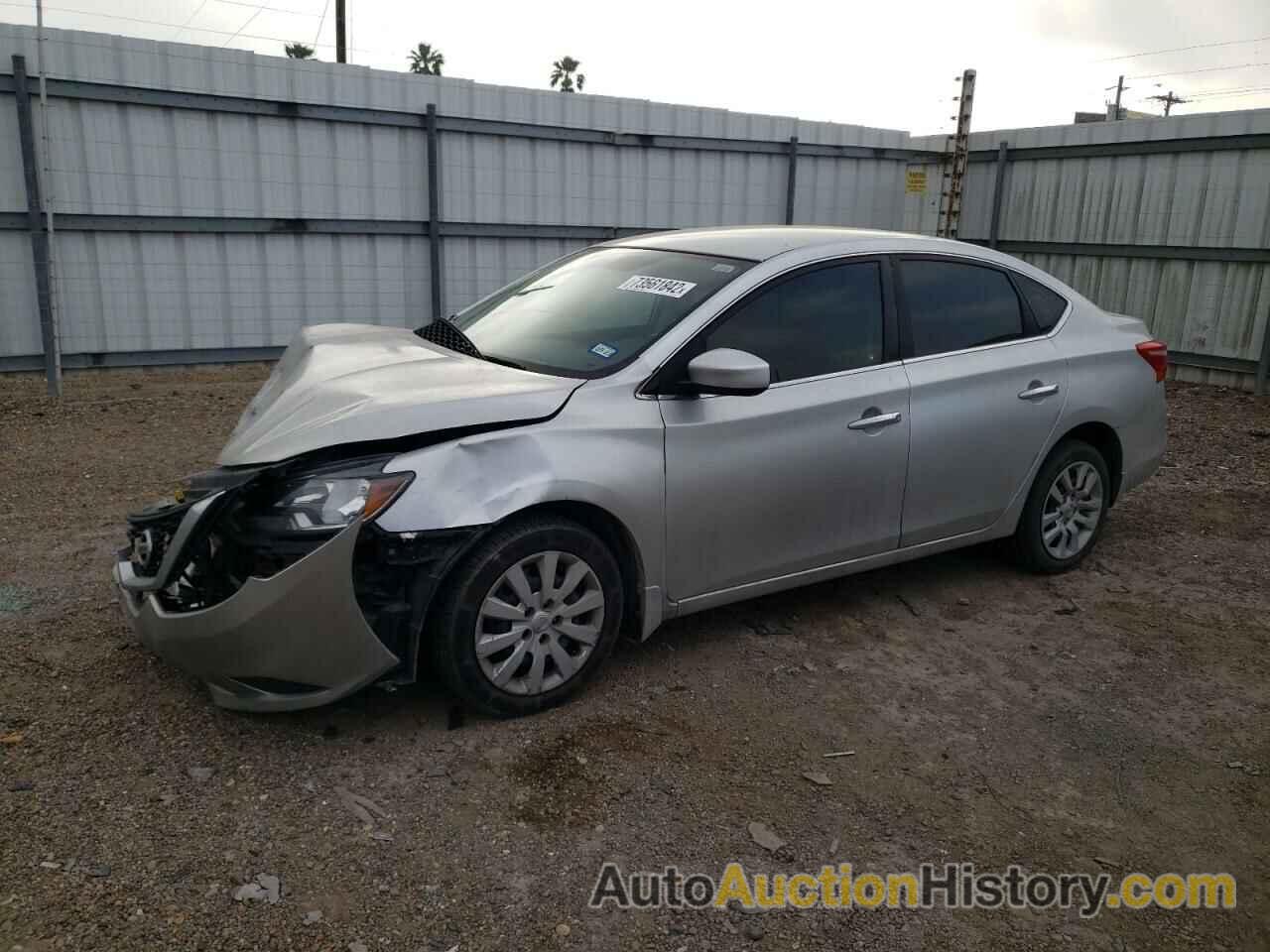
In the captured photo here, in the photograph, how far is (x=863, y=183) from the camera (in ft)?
41.8

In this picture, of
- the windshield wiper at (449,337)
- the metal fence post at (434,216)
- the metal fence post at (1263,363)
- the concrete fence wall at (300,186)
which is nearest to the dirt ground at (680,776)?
the windshield wiper at (449,337)

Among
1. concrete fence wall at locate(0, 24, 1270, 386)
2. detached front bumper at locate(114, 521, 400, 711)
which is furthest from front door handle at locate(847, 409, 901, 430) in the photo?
concrete fence wall at locate(0, 24, 1270, 386)

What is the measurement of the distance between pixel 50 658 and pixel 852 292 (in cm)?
346

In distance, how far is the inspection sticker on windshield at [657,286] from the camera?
4.02 metres

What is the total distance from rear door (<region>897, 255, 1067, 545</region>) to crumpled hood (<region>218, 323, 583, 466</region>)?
165 cm

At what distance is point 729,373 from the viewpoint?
3.54 meters

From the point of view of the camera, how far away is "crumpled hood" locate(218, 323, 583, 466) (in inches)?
127

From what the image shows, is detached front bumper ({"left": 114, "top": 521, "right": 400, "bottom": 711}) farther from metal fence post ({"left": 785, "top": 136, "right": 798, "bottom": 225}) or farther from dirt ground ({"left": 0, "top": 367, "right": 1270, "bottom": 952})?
metal fence post ({"left": 785, "top": 136, "right": 798, "bottom": 225})

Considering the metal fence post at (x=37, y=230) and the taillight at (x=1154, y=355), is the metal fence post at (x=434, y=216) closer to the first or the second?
the metal fence post at (x=37, y=230)

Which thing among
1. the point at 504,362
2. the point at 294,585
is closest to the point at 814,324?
the point at 504,362

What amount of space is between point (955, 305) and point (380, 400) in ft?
8.76

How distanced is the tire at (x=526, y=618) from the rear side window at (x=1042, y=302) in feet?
8.59

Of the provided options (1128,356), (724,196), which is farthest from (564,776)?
(724,196)

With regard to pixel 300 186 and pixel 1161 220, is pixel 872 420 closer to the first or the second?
pixel 300 186
